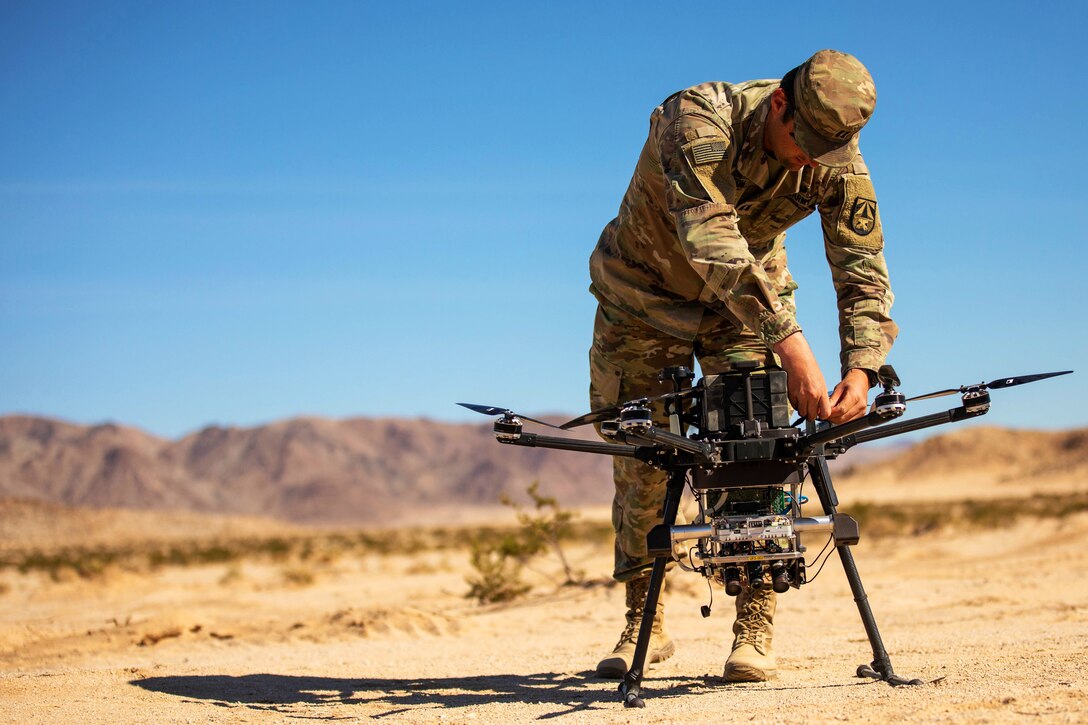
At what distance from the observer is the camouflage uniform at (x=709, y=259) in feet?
13.9

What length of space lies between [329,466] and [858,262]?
340 ft

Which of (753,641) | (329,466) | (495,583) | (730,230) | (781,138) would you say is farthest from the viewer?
(329,466)

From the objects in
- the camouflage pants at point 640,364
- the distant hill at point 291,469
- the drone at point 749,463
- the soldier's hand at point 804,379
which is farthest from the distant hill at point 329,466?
the soldier's hand at point 804,379

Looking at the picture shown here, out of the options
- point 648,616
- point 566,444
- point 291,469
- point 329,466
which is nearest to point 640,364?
point 566,444

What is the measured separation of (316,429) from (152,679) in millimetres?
108811

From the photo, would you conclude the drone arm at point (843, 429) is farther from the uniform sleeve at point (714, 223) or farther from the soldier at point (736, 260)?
the uniform sleeve at point (714, 223)

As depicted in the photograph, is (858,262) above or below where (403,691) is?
above

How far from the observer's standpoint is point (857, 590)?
13.8 feet

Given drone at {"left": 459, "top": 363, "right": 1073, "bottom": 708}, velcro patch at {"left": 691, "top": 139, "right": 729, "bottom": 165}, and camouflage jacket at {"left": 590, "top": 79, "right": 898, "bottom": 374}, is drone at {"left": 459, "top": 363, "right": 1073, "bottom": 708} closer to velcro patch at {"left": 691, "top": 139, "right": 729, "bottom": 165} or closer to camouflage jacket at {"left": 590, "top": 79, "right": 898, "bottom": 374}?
camouflage jacket at {"left": 590, "top": 79, "right": 898, "bottom": 374}

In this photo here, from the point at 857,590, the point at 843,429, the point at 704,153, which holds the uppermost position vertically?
the point at 704,153

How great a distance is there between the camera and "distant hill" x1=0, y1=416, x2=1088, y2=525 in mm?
83375

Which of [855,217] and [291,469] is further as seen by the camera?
[291,469]

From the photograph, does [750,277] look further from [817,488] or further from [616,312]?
[616,312]

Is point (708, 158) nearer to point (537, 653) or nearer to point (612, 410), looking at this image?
point (612, 410)
